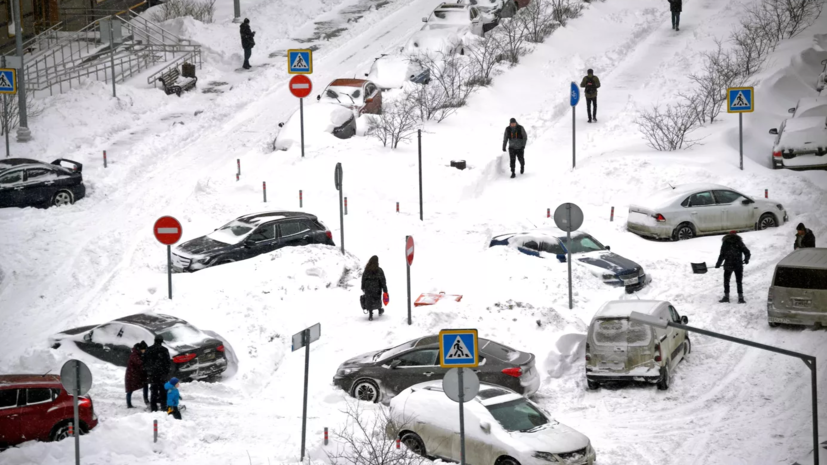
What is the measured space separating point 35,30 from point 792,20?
30463mm

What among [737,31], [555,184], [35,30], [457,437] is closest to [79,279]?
[457,437]

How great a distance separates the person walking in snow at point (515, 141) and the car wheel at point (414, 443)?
14556mm

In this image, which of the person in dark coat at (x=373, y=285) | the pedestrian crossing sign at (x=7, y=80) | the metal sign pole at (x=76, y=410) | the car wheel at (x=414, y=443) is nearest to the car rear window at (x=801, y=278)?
the person in dark coat at (x=373, y=285)

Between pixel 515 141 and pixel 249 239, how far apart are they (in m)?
9.10

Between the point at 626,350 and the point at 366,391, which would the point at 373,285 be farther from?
the point at 626,350

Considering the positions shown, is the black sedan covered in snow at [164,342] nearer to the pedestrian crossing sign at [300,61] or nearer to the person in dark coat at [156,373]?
the person in dark coat at [156,373]

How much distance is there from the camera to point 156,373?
14.0 meters

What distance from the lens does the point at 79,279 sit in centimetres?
1948

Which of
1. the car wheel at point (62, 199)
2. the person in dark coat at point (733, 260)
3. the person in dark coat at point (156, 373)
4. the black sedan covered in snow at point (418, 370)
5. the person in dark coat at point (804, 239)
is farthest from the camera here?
the car wheel at point (62, 199)

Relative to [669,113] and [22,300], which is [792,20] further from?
[22,300]

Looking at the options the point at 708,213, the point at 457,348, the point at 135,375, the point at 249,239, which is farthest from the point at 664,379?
the point at 249,239

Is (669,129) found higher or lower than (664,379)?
higher

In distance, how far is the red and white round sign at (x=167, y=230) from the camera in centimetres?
1752

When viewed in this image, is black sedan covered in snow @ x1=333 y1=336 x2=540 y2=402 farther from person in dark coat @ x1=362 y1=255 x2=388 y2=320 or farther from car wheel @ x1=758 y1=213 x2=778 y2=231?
car wheel @ x1=758 y1=213 x2=778 y2=231
